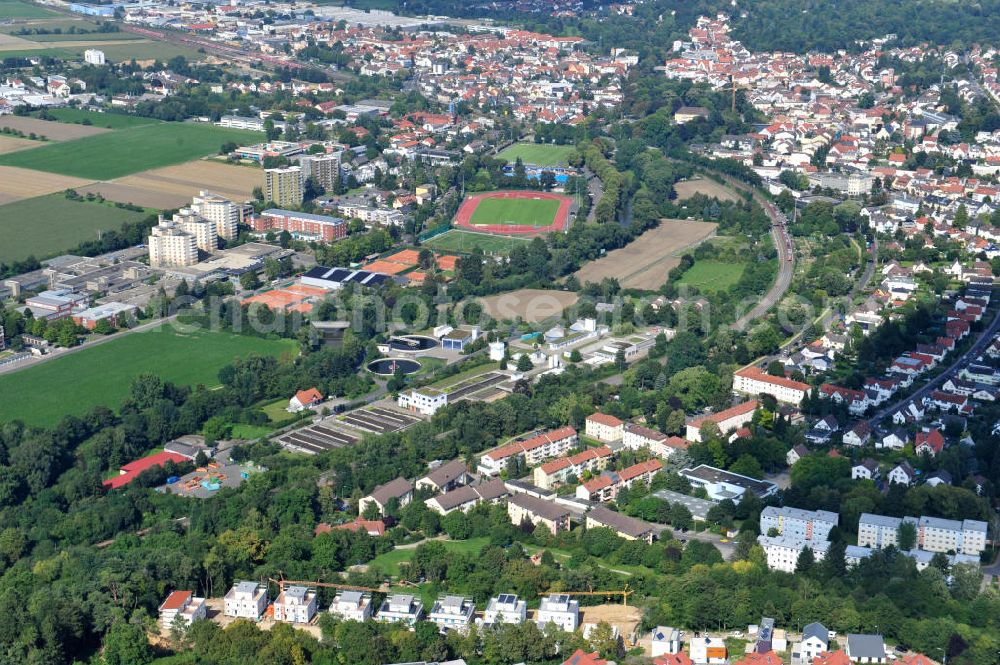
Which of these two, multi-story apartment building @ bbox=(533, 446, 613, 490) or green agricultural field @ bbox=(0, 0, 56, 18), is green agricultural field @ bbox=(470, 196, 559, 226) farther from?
green agricultural field @ bbox=(0, 0, 56, 18)

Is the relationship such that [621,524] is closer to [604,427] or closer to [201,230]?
[604,427]

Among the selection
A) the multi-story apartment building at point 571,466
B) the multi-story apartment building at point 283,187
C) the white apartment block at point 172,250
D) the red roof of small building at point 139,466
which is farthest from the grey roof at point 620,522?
the multi-story apartment building at point 283,187

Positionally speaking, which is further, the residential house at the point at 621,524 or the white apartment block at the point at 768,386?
the white apartment block at the point at 768,386

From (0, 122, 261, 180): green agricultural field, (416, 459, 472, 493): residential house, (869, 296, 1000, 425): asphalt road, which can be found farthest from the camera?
(0, 122, 261, 180): green agricultural field

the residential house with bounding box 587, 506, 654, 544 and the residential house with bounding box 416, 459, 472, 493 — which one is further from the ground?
the residential house with bounding box 587, 506, 654, 544

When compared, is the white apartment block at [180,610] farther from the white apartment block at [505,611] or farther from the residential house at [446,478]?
the residential house at [446,478]

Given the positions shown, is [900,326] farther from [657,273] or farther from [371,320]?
[371,320]

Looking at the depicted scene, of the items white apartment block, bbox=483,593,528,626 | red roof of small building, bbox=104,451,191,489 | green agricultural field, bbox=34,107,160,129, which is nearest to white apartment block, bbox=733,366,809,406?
white apartment block, bbox=483,593,528,626
